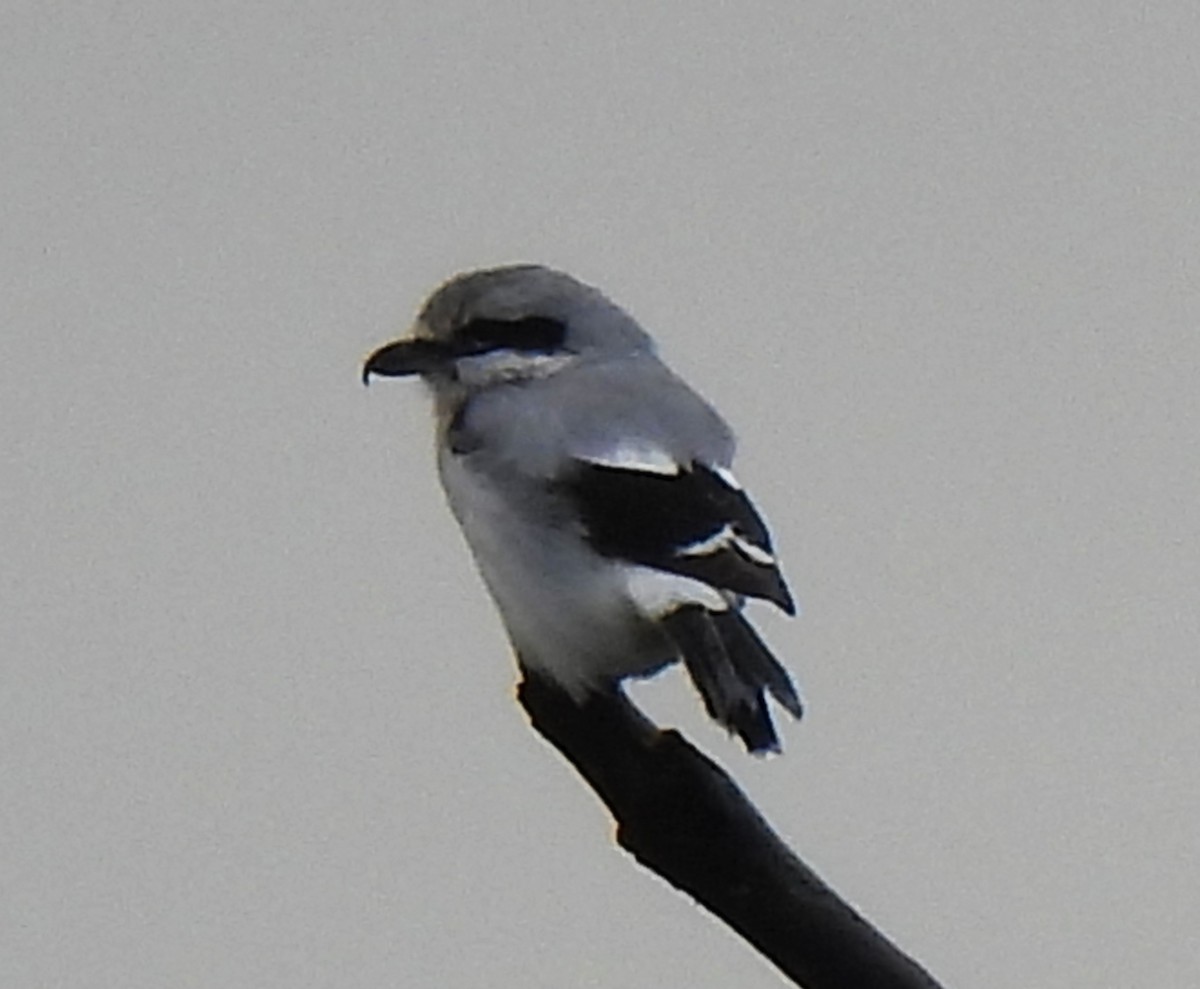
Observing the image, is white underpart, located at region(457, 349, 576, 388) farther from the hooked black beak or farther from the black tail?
the black tail

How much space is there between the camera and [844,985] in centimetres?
Answer: 53

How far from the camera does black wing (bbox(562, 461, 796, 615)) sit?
833 millimetres

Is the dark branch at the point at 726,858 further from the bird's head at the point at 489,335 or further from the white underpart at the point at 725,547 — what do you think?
the bird's head at the point at 489,335

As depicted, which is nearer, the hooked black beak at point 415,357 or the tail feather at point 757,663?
the tail feather at point 757,663

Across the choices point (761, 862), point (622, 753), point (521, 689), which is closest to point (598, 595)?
point (521, 689)

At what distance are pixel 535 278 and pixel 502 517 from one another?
149mm

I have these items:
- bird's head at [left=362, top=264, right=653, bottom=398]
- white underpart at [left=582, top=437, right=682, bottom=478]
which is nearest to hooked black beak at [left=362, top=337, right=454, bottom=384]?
bird's head at [left=362, top=264, right=653, bottom=398]

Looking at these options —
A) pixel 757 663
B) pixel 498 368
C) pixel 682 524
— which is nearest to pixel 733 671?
pixel 757 663

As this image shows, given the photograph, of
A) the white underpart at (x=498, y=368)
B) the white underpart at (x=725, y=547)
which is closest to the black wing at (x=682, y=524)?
the white underpart at (x=725, y=547)

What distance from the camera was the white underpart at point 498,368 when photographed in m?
0.99

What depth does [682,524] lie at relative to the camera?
0.85m

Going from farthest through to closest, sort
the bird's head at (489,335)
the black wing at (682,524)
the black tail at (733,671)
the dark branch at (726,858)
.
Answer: the bird's head at (489,335) → the black wing at (682,524) → the black tail at (733,671) → the dark branch at (726,858)

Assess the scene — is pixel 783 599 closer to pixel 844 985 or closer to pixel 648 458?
pixel 648 458

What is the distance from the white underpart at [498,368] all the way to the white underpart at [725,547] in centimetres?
18
